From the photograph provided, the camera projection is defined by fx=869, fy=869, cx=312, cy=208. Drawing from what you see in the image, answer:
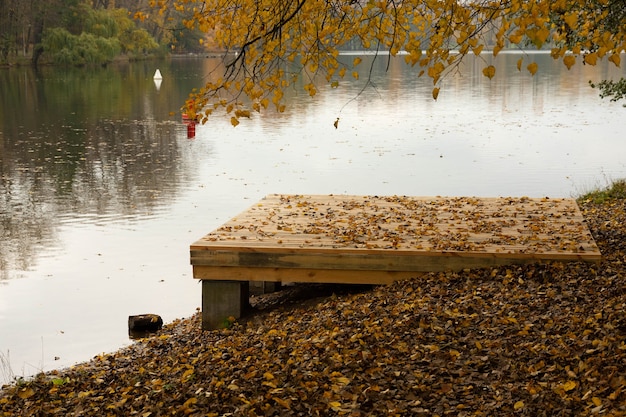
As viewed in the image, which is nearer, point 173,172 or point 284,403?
point 284,403

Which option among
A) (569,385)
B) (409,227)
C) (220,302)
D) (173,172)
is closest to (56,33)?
(173,172)

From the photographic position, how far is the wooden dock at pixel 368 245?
26.5 feet

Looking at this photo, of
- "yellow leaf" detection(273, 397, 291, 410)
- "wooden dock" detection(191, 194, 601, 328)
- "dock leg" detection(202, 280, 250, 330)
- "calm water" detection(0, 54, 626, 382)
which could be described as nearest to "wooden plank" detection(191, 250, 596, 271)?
"wooden dock" detection(191, 194, 601, 328)

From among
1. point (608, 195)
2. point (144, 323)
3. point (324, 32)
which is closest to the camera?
point (324, 32)

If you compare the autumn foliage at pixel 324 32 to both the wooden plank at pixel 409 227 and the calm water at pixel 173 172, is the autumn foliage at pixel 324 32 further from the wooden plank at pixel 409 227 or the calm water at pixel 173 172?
the calm water at pixel 173 172

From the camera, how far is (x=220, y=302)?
8.75 m

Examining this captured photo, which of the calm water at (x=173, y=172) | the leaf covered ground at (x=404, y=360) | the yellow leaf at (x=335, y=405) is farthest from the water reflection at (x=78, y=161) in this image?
the yellow leaf at (x=335, y=405)

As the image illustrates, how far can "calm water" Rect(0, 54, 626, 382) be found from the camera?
10734 mm

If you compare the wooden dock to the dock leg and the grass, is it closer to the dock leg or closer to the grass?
the dock leg

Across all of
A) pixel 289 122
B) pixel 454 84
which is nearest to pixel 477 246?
pixel 289 122

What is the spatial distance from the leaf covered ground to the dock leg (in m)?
0.19

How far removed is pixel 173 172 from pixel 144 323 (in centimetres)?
1068

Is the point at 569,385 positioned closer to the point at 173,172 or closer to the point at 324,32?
the point at 324,32

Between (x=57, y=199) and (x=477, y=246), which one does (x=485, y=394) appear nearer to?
(x=477, y=246)
